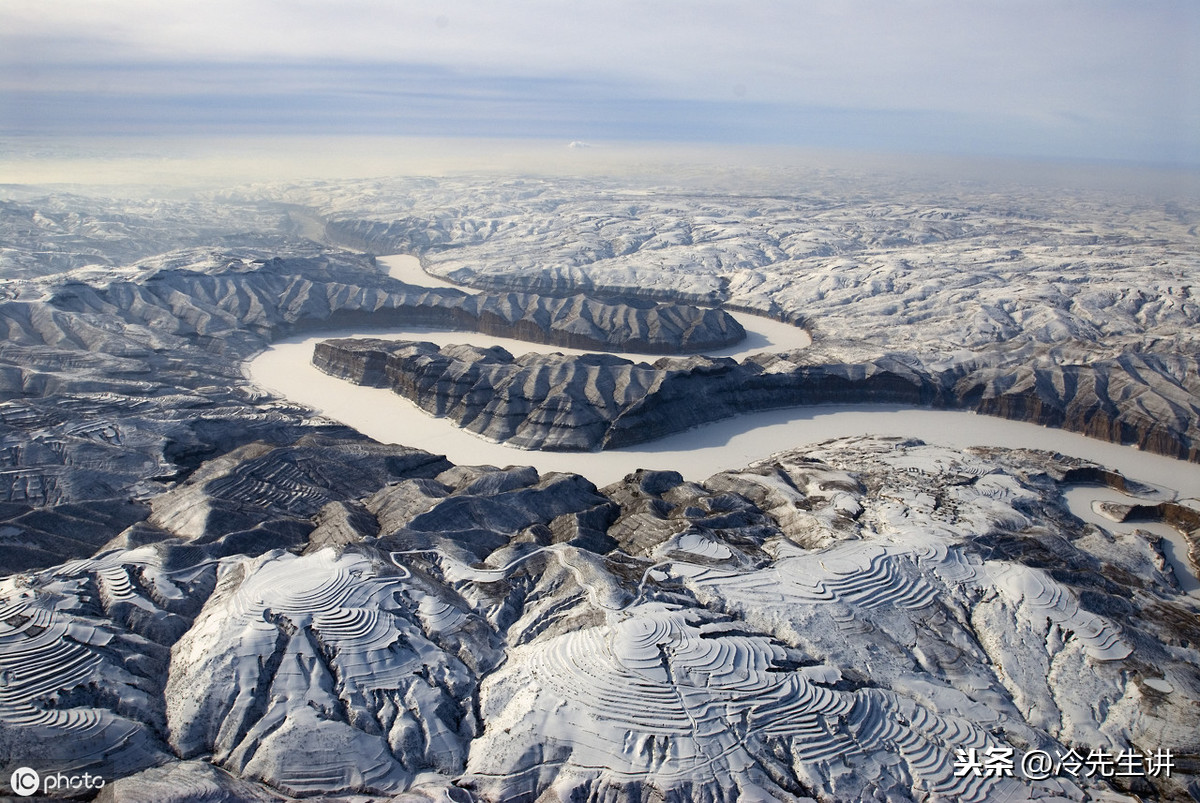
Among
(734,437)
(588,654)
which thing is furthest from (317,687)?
(734,437)

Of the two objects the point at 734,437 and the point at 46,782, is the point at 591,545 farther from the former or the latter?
the point at 734,437

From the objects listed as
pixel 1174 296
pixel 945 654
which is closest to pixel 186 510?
pixel 945 654

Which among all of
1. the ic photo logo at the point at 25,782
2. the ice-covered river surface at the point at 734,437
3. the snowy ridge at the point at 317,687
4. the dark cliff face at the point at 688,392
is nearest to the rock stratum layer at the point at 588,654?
the snowy ridge at the point at 317,687

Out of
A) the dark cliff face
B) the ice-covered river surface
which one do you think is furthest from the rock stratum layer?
the dark cliff face

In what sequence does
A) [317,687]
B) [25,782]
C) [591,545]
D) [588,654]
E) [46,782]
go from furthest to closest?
[591,545] → [588,654] → [317,687] → [46,782] → [25,782]

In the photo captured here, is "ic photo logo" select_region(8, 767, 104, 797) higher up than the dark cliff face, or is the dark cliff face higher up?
the dark cliff face

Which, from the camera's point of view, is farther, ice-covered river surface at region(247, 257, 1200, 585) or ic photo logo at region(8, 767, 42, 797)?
ice-covered river surface at region(247, 257, 1200, 585)

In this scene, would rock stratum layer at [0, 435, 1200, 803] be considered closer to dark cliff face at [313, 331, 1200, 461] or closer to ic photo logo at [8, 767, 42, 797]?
ic photo logo at [8, 767, 42, 797]
